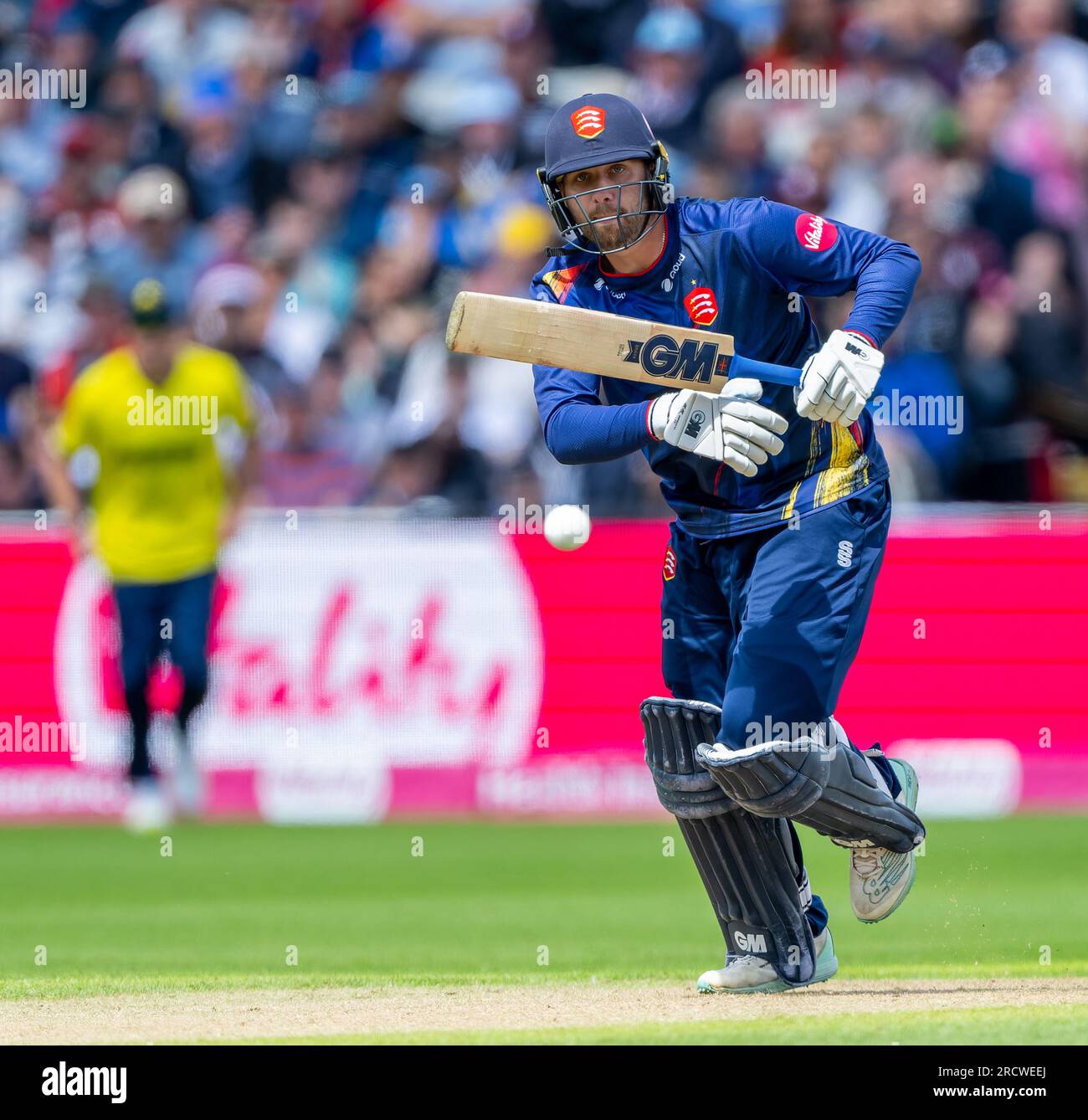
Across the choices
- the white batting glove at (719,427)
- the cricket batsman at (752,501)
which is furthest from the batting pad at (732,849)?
the white batting glove at (719,427)

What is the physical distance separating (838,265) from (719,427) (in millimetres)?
655

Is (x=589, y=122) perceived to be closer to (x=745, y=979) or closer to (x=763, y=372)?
(x=763, y=372)

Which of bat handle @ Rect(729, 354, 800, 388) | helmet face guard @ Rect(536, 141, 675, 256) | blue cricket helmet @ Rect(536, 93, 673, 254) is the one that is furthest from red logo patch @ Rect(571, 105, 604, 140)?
bat handle @ Rect(729, 354, 800, 388)

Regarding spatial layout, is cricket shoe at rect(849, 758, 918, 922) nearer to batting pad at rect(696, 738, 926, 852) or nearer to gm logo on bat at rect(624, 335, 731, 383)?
batting pad at rect(696, 738, 926, 852)

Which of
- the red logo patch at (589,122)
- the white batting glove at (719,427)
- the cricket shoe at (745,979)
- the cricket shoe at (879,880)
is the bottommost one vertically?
the cricket shoe at (745,979)

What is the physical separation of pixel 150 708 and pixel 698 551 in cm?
502

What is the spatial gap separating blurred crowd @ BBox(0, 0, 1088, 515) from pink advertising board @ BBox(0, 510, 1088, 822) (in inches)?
30.4

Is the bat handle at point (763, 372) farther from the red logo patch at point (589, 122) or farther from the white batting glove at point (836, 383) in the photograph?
the red logo patch at point (589, 122)

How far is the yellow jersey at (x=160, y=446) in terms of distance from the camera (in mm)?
10719

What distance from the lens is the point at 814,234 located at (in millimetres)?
5805

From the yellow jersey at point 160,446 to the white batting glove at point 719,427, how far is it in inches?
219

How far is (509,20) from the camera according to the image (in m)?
14.5

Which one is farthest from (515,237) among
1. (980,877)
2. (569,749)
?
(980,877)

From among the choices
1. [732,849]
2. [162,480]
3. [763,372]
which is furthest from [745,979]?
[162,480]
